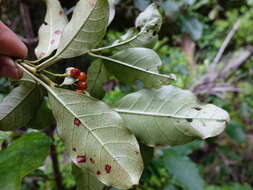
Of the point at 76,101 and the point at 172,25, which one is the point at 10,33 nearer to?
the point at 76,101

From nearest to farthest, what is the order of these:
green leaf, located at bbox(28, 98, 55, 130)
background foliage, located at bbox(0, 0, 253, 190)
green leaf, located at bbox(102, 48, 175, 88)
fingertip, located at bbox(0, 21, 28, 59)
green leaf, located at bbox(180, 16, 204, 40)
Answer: fingertip, located at bbox(0, 21, 28, 59) → green leaf, located at bbox(102, 48, 175, 88) → green leaf, located at bbox(28, 98, 55, 130) → background foliage, located at bbox(0, 0, 253, 190) → green leaf, located at bbox(180, 16, 204, 40)

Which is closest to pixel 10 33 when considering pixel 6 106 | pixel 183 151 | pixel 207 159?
pixel 6 106

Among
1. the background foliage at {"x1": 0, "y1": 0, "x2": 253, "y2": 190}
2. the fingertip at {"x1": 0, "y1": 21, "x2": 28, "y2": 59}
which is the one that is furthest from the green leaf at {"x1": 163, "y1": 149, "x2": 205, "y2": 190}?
the fingertip at {"x1": 0, "y1": 21, "x2": 28, "y2": 59}

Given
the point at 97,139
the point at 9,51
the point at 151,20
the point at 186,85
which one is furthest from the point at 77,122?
the point at 186,85

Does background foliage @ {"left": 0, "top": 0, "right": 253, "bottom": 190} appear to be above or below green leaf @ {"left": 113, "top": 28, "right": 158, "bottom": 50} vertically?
below

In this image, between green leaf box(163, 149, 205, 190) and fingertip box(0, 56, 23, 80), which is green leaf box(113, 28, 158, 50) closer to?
fingertip box(0, 56, 23, 80)

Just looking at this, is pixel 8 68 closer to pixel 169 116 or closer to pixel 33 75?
pixel 33 75
